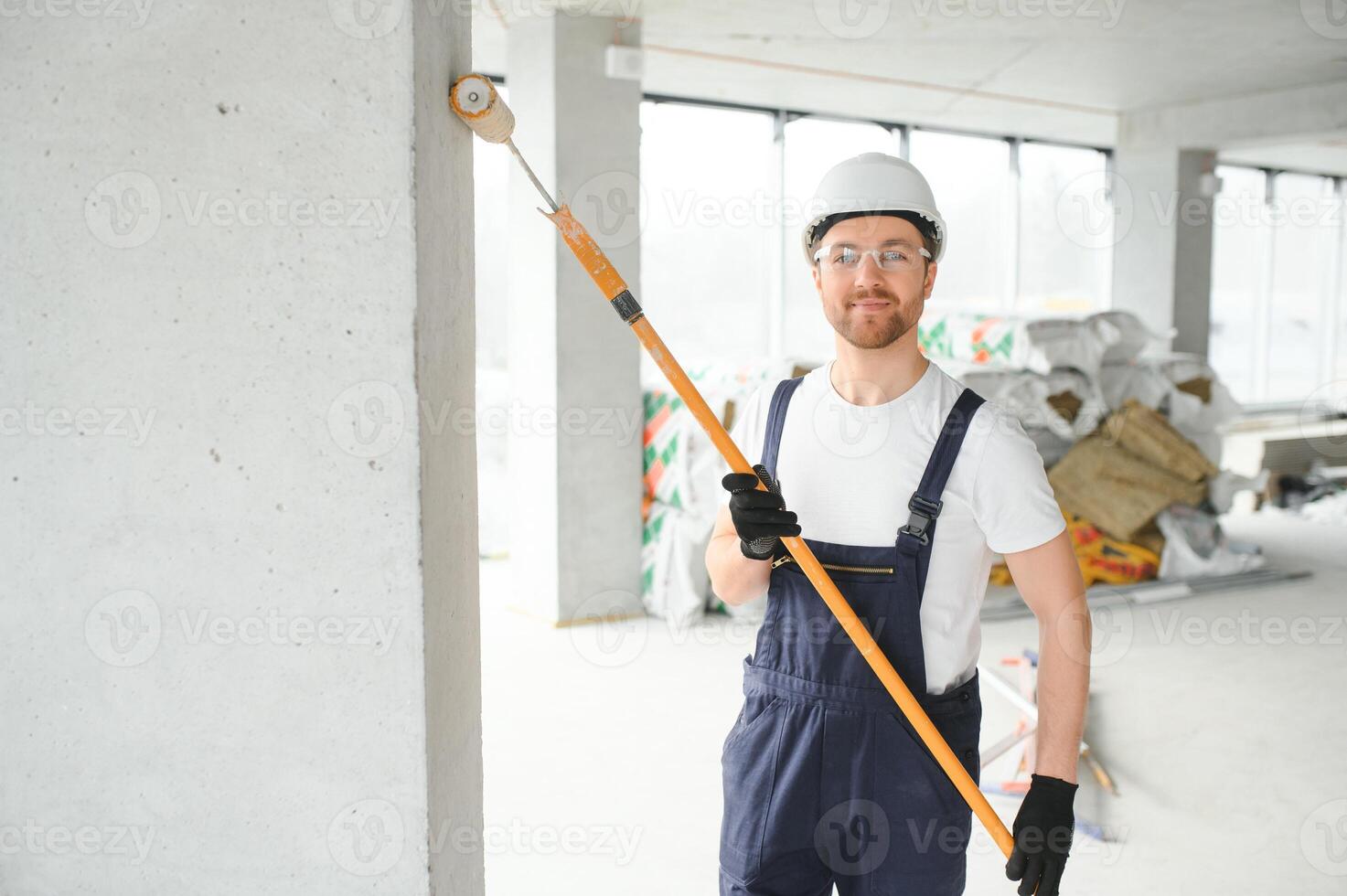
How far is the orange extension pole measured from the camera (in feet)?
4.54

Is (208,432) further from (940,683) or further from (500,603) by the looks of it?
(500,603)

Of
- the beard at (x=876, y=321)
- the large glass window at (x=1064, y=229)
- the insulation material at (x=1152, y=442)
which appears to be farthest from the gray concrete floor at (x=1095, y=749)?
the large glass window at (x=1064, y=229)

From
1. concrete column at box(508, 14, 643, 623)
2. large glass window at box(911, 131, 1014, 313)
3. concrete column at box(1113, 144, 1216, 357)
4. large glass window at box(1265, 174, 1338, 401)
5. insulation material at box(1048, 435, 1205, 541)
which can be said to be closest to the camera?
concrete column at box(508, 14, 643, 623)

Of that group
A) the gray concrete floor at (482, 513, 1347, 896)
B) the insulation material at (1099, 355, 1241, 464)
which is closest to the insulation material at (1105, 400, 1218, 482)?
the insulation material at (1099, 355, 1241, 464)

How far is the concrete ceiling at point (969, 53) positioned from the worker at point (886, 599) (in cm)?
354

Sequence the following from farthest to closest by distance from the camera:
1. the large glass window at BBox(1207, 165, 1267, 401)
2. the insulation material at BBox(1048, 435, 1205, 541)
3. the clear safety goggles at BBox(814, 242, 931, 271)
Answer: the large glass window at BBox(1207, 165, 1267, 401), the insulation material at BBox(1048, 435, 1205, 541), the clear safety goggles at BBox(814, 242, 931, 271)

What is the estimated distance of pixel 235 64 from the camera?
3.79 feet

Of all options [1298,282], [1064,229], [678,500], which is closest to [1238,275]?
[1298,282]

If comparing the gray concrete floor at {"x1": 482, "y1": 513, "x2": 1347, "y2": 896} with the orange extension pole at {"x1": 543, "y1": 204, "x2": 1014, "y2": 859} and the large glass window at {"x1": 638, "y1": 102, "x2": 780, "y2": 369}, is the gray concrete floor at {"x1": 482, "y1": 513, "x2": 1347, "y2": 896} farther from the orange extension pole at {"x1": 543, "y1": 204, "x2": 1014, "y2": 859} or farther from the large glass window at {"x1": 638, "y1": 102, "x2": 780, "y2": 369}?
the large glass window at {"x1": 638, "y1": 102, "x2": 780, "y2": 369}

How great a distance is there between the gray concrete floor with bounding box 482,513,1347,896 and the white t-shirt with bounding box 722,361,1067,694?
4.89 ft

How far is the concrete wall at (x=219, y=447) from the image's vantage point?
45.7 inches

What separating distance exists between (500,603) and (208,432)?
408 cm

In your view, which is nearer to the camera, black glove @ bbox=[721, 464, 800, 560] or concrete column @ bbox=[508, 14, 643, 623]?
black glove @ bbox=[721, 464, 800, 560]

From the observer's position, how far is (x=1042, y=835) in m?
1.42
